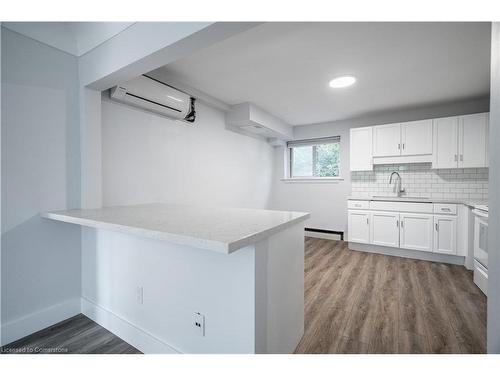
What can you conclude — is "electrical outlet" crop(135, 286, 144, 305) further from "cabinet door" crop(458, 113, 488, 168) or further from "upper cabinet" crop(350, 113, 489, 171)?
"cabinet door" crop(458, 113, 488, 168)

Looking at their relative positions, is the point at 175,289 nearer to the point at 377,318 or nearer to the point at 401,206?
the point at 377,318

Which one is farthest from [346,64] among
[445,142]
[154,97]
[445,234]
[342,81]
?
[445,234]

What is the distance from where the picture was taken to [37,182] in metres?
1.67

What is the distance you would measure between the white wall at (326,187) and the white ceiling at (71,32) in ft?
12.5

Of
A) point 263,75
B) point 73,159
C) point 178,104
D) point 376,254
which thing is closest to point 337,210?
point 376,254

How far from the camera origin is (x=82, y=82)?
6.06ft

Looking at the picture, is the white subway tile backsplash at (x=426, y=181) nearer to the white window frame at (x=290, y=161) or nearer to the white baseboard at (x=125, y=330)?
the white window frame at (x=290, y=161)

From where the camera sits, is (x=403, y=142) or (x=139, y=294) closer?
(x=139, y=294)

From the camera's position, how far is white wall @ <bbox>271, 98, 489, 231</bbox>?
12.9ft

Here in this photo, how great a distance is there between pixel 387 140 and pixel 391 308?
264 centimetres

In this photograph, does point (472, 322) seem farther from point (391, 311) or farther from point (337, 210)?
point (337, 210)

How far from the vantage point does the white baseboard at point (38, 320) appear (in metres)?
1.56

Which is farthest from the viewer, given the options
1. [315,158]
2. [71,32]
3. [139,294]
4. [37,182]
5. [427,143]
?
[315,158]

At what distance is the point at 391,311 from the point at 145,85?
117 inches
